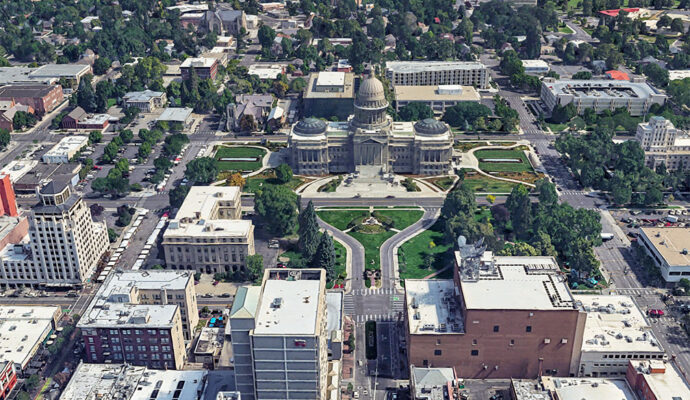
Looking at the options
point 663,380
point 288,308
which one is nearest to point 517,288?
point 663,380

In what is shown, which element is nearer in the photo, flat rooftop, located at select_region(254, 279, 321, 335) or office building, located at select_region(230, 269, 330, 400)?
office building, located at select_region(230, 269, 330, 400)

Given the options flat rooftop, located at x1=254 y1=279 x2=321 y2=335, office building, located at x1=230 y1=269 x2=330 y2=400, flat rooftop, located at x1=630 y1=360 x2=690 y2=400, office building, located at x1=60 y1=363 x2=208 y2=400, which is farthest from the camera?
office building, located at x1=60 y1=363 x2=208 y2=400

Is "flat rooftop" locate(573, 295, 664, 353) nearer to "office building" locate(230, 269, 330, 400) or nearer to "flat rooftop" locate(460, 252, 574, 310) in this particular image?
"flat rooftop" locate(460, 252, 574, 310)

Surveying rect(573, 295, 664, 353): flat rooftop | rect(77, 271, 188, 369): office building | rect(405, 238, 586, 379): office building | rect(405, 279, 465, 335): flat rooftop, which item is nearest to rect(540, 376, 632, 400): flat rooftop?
rect(405, 238, 586, 379): office building

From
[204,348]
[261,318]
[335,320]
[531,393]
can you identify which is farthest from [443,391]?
[204,348]

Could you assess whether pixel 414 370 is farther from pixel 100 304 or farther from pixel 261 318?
pixel 100 304

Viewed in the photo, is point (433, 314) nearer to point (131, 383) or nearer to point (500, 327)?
point (500, 327)
